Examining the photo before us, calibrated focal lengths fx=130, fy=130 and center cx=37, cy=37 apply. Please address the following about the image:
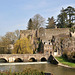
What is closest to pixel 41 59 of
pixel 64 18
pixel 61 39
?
pixel 61 39

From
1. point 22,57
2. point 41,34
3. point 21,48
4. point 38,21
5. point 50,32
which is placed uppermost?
point 38,21

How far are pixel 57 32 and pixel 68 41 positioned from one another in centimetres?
720

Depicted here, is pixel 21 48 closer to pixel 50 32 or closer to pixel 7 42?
pixel 7 42

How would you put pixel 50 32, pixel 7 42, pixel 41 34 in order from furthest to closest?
pixel 50 32
pixel 41 34
pixel 7 42

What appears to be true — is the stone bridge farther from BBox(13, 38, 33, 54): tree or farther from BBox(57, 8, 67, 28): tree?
BBox(57, 8, 67, 28): tree

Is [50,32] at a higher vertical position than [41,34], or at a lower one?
higher

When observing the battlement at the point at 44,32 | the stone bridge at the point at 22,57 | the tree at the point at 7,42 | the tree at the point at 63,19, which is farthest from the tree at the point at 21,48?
the tree at the point at 63,19

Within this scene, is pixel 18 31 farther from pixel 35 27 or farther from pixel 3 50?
pixel 3 50

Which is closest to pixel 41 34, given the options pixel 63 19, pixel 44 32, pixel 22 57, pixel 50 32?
pixel 44 32

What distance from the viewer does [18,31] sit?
5400cm

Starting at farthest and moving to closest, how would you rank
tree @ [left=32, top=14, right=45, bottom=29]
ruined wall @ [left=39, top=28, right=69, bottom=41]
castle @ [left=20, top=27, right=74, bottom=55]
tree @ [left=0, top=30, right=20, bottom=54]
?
tree @ [left=32, top=14, right=45, bottom=29]
ruined wall @ [left=39, top=28, right=69, bottom=41]
castle @ [left=20, top=27, right=74, bottom=55]
tree @ [left=0, top=30, right=20, bottom=54]

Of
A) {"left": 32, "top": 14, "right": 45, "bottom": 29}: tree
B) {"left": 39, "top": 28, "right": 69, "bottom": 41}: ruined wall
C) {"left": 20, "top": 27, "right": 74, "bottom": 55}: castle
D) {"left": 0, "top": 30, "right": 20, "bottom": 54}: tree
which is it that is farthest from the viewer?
{"left": 32, "top": 14, "right": 45, "bottom": 29}: tree

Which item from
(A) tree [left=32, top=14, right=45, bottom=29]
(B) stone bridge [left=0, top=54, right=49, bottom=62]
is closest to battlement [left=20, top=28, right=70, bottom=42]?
(A) tree [left=32, top=14, right=45, bottom=29]

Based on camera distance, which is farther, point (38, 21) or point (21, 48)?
point (38, 21)
